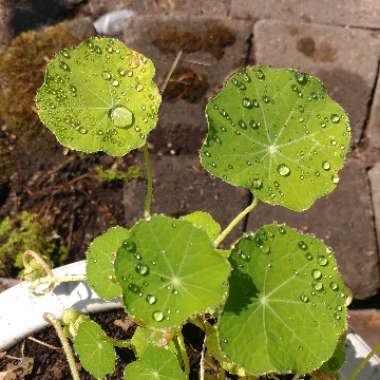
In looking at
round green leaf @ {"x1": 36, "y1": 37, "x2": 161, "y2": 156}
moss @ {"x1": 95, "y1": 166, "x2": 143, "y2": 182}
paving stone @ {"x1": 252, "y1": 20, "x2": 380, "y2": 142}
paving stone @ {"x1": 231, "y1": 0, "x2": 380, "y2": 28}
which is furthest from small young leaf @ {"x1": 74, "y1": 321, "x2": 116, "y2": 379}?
paving stone @ {"x1": 231, "y1": 0, "x2": 380, "y2": 28}

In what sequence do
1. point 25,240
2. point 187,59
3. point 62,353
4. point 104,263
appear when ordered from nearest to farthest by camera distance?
point 104,263 < point 62,353 < point 25,240 < point 187,59

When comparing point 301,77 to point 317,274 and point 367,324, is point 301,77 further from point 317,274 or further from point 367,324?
point 367,324

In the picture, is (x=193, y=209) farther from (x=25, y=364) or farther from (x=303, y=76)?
(x=303, y=76)

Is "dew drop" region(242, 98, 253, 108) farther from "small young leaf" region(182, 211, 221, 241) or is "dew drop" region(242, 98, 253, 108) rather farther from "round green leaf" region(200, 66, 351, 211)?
"small young leaf" region(182, 211, 221, 241)

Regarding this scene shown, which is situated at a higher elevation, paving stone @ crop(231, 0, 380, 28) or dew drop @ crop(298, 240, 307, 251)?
dew drop @ crop(298, 240, 307, 251)

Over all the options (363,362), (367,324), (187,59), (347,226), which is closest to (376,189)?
(347,226)

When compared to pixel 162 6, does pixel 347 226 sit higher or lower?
lower
